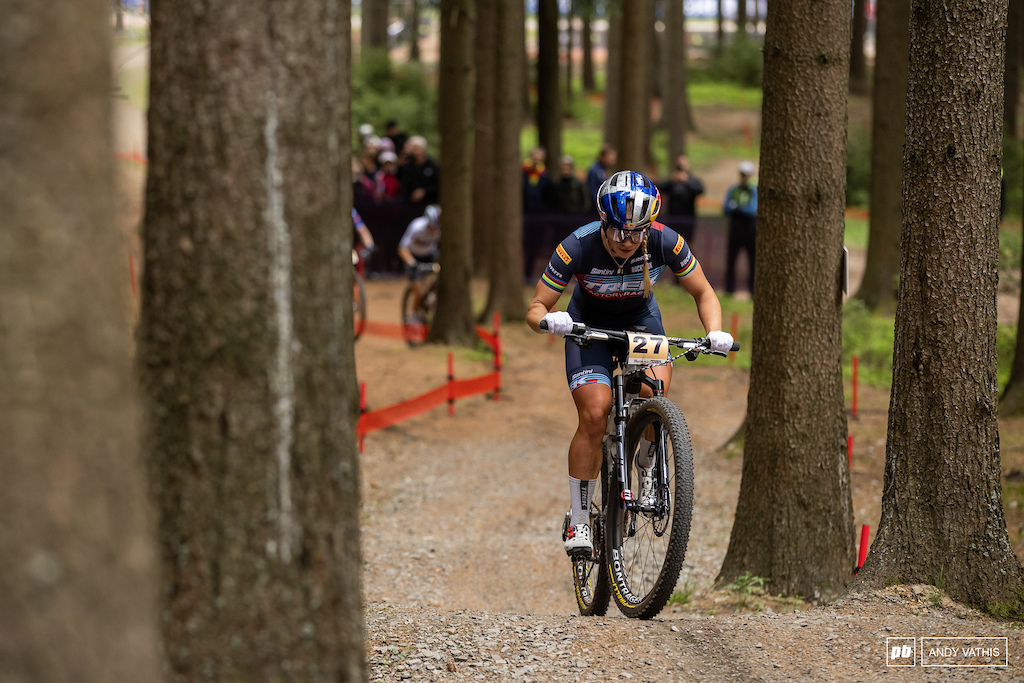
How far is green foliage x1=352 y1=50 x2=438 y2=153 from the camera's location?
105 feet

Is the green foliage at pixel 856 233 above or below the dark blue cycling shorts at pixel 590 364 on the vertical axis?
below

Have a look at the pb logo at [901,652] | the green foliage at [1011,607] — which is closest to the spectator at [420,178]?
the green foliage at [1011,607]

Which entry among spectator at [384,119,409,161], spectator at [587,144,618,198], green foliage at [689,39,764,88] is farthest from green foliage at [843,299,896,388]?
green foliage at [689,39,764,88]

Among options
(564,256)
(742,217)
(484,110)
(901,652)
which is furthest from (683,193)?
(901,652)

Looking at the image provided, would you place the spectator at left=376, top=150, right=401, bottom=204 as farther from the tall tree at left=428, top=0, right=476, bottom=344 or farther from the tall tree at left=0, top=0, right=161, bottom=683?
the tall tree at left=0, top=0, right=161, bottom=683

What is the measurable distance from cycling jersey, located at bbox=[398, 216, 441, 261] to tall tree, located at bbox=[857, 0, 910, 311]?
7.04m

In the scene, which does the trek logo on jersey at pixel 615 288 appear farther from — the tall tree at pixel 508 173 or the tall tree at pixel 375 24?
the tall tree at pixel 375 24

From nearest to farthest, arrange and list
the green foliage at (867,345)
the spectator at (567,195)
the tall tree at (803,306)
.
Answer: the tall tree at (803,306) < the green foliage at (867,345) < the spectator at (567,195)

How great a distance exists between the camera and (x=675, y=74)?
33.1m

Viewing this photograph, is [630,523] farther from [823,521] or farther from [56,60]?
[56,60]

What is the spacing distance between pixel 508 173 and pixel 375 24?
24.1 metres

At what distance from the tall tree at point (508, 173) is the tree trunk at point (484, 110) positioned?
247 millimetres

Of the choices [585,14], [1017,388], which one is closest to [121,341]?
[1017,388]

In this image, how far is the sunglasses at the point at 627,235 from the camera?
206 inches
